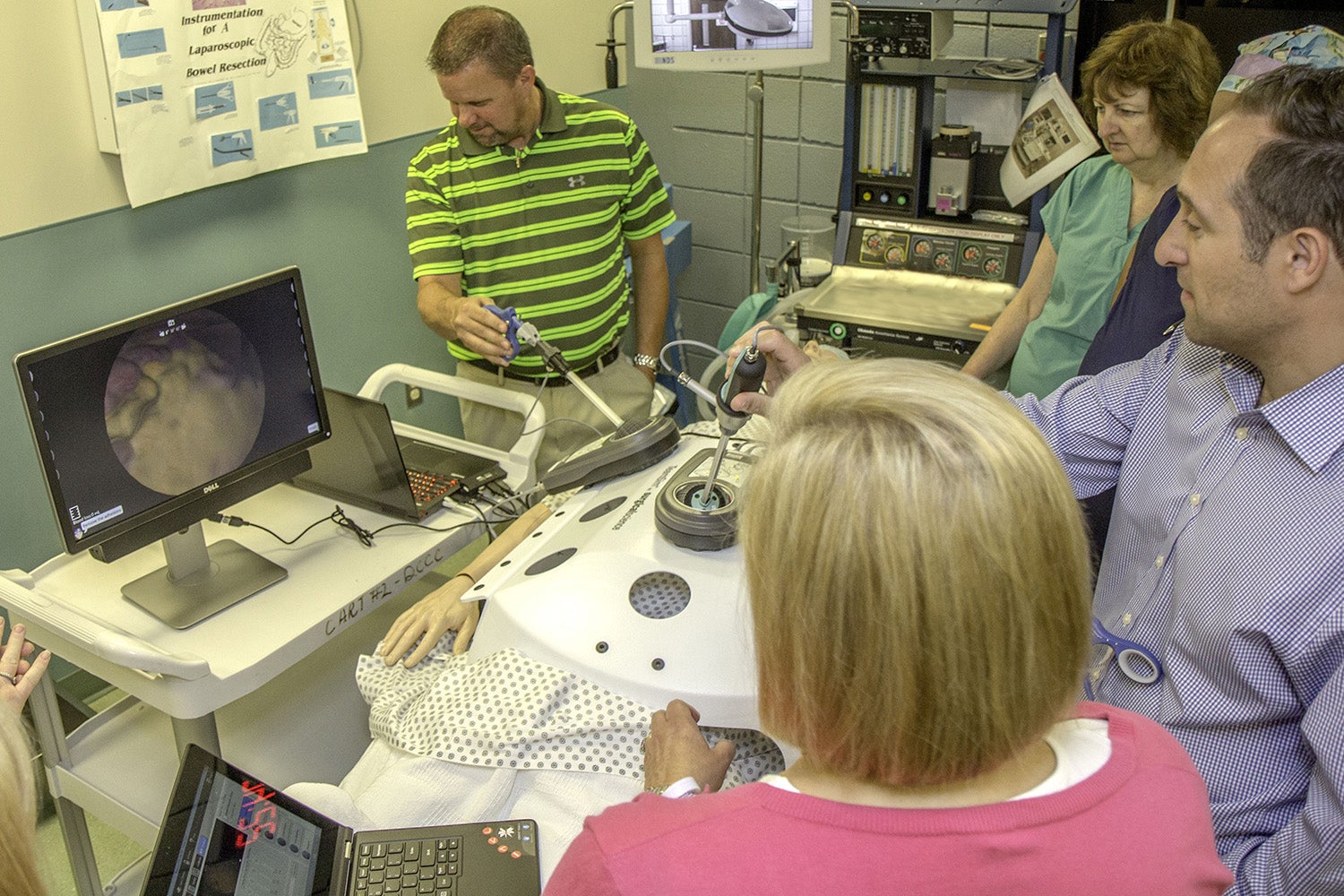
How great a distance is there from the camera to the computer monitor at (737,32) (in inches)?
107

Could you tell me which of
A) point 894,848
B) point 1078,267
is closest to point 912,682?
point 894,848

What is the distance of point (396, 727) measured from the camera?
4.62 ft

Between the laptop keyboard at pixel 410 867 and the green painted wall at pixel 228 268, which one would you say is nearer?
the laptop keyboard at pixel 410 867

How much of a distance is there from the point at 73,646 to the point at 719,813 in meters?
1.37

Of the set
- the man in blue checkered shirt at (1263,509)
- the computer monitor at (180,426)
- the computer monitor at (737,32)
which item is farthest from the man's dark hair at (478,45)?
the man in blue checkered shirt at (1263,509)

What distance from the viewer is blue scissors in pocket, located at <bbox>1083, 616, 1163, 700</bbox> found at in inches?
50.3

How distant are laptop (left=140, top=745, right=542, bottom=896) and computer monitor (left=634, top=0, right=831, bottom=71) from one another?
2108 mm

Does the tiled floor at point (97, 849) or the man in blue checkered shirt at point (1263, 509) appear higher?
the man in blue checkered shirt at point (1263, 509)

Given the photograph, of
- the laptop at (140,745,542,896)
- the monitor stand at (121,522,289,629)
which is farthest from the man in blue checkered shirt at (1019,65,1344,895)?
the monitor stand at (121,522,289,629)

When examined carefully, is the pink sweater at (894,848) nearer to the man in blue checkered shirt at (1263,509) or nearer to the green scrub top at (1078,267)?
the man in blue checkered shirt at (1263,509)

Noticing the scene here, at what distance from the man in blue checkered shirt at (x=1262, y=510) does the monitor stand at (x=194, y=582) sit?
138 centimetres

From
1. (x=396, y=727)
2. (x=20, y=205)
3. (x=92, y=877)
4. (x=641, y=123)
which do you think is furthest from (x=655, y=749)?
(x=641, y=123)

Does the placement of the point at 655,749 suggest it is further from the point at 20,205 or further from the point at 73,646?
the point at 20,205

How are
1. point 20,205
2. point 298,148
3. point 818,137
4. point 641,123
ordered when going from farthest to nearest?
point 641,123 < point 818,137 < point 298,148 < point 20,205
